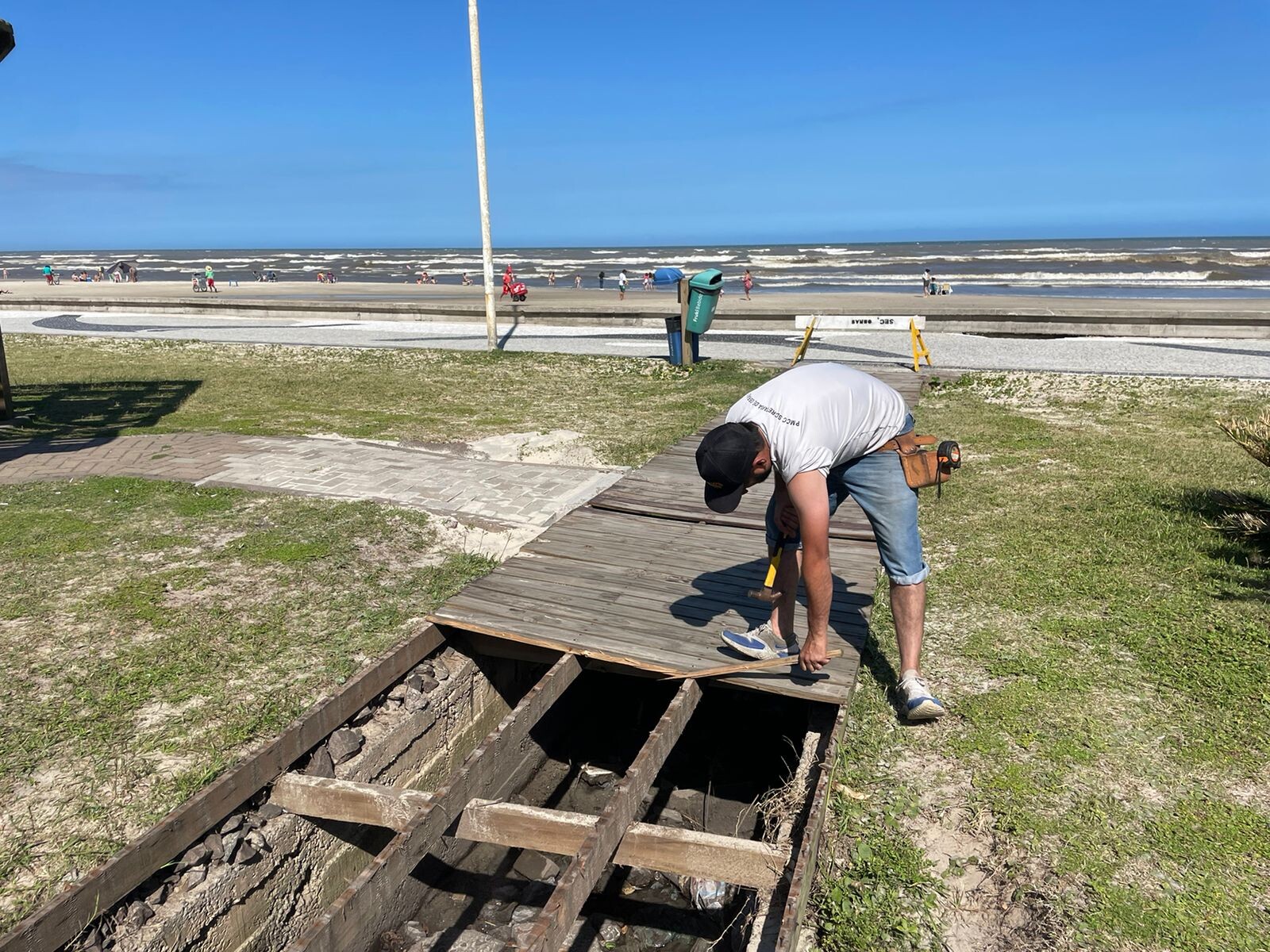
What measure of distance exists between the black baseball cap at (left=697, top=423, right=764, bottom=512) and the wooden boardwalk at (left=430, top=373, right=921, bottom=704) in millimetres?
1264

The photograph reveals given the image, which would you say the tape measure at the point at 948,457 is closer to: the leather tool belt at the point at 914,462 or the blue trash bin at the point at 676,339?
the leather tool belt at the point at 914,462

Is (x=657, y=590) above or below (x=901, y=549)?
below

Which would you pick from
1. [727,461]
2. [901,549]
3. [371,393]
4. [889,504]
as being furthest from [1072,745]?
[371,393]

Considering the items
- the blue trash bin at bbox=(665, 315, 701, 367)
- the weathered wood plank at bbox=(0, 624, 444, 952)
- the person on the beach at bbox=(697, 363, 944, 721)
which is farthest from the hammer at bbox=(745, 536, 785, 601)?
the blue trash bin at bbox=(665, 315, 701, 367)

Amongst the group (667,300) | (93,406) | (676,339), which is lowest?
(93,406)

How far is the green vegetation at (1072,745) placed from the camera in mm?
3080

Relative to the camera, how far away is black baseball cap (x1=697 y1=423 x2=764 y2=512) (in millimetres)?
3252

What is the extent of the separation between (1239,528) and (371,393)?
34.9 feet

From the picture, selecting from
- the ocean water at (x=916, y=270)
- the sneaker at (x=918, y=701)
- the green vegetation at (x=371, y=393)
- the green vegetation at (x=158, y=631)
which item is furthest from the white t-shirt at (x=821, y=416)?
the ocean water at (x=916, y=270)

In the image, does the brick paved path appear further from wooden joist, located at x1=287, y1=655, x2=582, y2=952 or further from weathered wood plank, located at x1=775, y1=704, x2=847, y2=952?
weathered wood plank, located at x1=775, y1=704, x2=847, y2=952

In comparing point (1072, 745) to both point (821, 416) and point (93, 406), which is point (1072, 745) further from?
point (93, 406)

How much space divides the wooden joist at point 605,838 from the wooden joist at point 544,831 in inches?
4.5

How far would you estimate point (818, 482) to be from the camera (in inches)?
131

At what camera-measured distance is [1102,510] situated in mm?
7121
